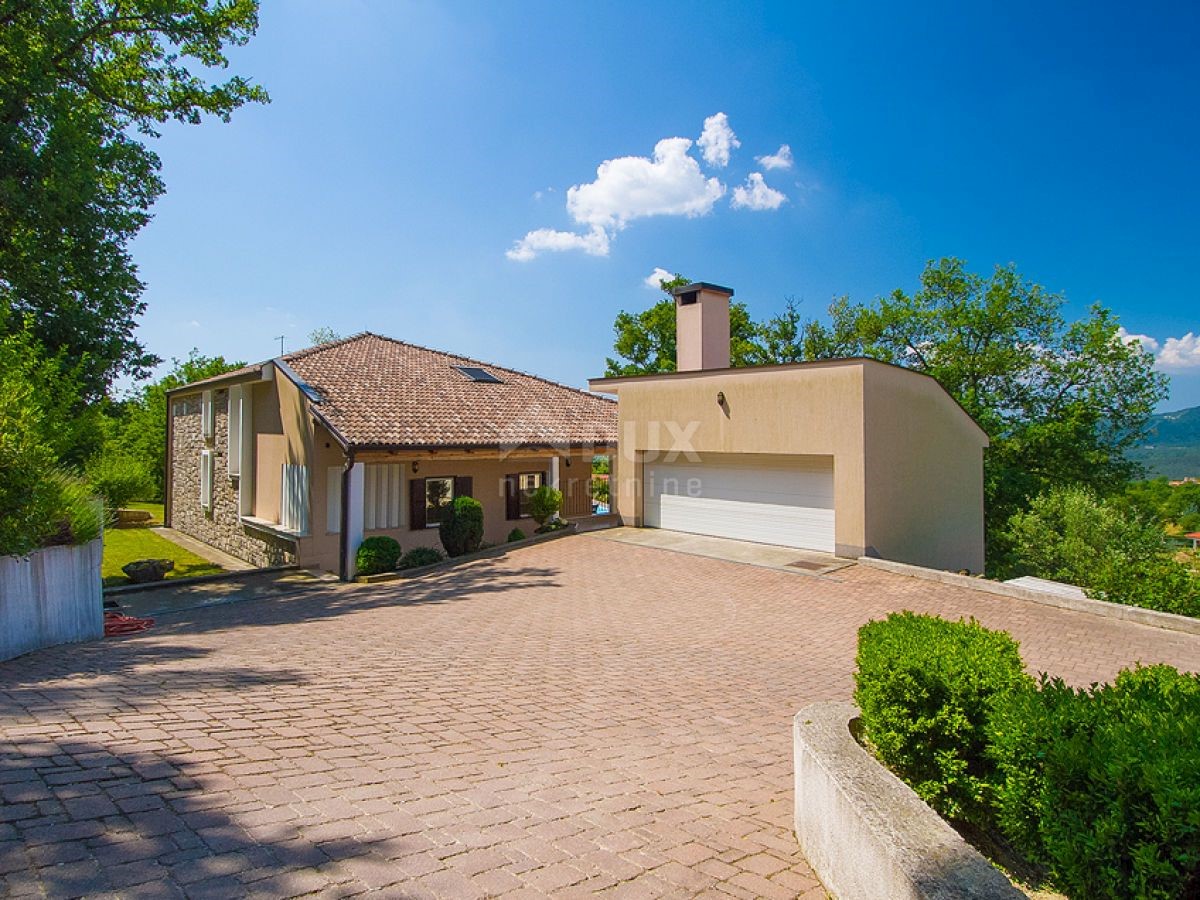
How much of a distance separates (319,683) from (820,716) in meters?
4.41

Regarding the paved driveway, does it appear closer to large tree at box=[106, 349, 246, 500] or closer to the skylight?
the skylight

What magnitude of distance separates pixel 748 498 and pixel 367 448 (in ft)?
30.2

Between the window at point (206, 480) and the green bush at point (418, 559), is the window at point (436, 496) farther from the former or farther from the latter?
the window at point (206, 480)

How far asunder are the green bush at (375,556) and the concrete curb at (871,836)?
1214cm

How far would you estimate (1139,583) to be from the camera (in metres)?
11.0

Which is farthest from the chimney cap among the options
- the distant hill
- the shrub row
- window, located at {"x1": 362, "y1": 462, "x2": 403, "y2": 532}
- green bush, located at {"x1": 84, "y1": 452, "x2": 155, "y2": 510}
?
the distant hill

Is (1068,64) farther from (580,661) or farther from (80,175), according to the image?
(80,175)

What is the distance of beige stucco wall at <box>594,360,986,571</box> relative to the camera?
44.9 feet

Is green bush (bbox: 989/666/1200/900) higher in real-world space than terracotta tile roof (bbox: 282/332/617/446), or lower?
lower

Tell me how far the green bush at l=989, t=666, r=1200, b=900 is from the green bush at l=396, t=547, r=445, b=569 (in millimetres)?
13411

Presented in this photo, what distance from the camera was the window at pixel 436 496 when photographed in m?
17.3

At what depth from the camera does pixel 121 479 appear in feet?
86.8

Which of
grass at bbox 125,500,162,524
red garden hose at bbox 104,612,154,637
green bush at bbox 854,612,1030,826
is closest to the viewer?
green bush at bbox 854,612,1030,826

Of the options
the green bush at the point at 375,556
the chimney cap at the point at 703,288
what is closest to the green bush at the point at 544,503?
the green bush at the point at 375,556
